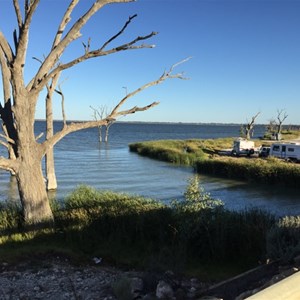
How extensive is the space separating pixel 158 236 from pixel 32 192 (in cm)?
349

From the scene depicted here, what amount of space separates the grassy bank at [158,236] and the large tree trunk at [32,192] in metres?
0.42

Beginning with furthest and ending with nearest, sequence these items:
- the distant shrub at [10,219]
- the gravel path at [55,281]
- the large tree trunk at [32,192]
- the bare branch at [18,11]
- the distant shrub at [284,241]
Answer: the distant shrub at [10,219]
the large tree trunk at [32,192]
the bare branch at [18,11]
the gravel path at [55,281]
the distant shrub at [284,241]

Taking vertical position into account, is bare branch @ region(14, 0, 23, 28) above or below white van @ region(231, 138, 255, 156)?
above

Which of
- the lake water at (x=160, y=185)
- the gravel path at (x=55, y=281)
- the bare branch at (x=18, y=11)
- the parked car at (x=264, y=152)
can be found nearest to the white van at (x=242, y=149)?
the parked car at (x=264, y=152)

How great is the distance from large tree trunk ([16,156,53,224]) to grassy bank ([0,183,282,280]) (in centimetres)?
42

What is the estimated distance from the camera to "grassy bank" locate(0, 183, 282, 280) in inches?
351

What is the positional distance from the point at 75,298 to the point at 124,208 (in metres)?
4.57

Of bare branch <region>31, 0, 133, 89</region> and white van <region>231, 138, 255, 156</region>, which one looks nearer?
bare branch <region>31, 0, 133, 89</region>

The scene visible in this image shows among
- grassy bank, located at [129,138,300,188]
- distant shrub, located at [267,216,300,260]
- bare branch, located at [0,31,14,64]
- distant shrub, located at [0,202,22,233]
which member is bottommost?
grassy bank, located at [129,138,300,188]

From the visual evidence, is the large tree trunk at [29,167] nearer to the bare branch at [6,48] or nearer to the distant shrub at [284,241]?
the bare branch at [6,48]

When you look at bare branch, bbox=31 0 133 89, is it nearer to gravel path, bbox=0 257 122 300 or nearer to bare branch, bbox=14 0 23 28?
bare branch, bbox=14 0 23 28

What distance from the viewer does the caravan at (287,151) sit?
42950mm

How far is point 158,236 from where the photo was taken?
10266mm

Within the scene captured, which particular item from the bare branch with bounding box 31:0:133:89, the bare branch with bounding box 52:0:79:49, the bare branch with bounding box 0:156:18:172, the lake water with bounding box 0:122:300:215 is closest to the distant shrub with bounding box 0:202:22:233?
the bare branch with bounding box 0:156:18:172
